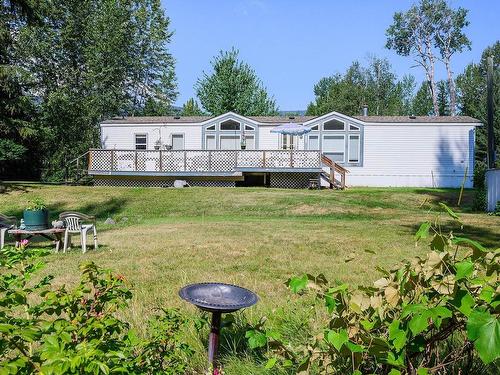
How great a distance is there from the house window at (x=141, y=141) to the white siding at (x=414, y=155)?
11.8 metres

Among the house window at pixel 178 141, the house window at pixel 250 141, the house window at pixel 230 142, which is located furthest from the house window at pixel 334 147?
the house window at pixel 178 141

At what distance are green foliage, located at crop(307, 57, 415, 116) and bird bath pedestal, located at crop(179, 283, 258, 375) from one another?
5362 cm

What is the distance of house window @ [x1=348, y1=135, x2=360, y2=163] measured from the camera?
1051 inches

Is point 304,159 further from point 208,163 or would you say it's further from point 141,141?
point 141,141

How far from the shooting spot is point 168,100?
41.1 m

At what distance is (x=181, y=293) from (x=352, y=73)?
6147 centimetres

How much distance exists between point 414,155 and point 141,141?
15.5 meters

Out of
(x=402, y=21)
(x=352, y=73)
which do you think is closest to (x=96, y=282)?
(x=402, y=21)

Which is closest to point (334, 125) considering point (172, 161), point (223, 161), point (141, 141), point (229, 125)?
point (229, 125)

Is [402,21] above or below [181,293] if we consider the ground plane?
above

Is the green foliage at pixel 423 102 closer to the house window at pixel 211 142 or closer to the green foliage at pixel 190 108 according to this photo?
the green foliage at pixel 190 108

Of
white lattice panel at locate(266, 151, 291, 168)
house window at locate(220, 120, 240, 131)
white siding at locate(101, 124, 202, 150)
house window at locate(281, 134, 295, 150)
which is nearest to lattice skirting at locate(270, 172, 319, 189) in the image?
white lattice panel at locate(266, 151, 291, 168)

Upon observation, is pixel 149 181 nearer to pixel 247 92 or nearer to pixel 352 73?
pixel 247 92

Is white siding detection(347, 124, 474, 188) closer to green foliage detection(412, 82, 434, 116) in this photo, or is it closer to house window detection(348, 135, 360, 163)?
house window detection(348, 135, 360, 163)
